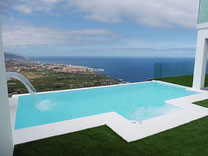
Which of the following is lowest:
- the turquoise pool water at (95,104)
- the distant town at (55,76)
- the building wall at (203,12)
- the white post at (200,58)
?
the turquoise pool water at (95,104)

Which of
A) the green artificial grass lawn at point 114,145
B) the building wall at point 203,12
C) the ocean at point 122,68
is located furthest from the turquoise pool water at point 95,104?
the ocean at point 122,68

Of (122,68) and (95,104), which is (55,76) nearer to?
(95,104)

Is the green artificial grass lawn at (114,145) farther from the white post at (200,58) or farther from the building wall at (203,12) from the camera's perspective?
the building wall at (203,12)

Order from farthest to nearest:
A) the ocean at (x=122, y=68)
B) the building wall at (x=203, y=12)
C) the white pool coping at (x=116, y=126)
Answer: the ocean at (x=122, y=68)
the building wall at (x=203, y=12)
the white pool coping at (x=116, y=126)

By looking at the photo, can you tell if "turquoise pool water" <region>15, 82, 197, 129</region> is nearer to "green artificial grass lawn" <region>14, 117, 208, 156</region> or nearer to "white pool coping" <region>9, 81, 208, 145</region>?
"white pool coping" <region>9, 81, 208, 145</region>

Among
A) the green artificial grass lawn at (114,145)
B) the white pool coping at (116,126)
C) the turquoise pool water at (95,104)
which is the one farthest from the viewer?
the turquoise pool water at (95,104)

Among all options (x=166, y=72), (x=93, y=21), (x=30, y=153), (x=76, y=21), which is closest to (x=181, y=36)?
(x=93, y=21)
